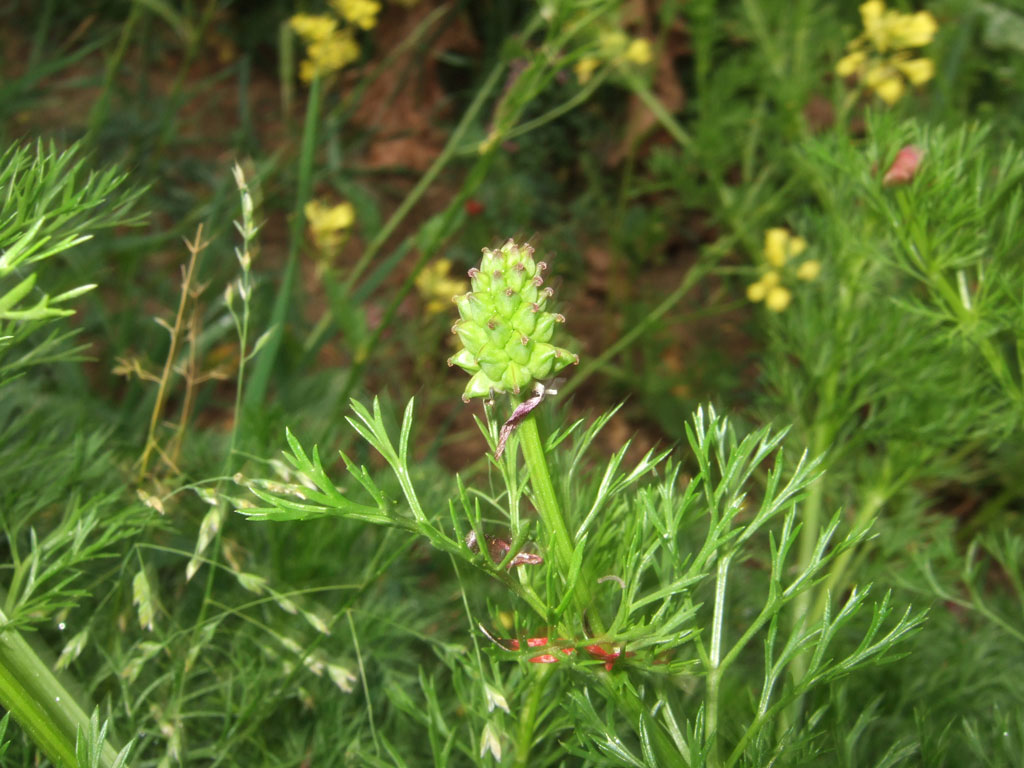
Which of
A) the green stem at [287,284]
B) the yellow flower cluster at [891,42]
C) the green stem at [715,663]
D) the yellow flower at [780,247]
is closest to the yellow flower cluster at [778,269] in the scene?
the yellow flower at [780,247]

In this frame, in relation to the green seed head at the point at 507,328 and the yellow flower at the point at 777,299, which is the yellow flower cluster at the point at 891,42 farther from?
the green seed head at the point at 507,328

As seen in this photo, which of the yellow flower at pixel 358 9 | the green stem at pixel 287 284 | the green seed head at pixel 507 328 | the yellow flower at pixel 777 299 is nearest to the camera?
the green seed head at pixel 507 328

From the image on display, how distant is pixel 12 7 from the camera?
2.01 metres

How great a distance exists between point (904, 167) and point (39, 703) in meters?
0.71

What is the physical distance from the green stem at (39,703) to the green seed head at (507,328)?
269 millimetres

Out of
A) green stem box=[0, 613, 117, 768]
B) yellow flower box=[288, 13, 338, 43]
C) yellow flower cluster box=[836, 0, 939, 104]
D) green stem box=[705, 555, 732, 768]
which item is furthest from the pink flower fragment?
yellow flower box=[288, 13, 338, 43]

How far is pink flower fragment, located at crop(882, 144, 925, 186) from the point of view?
0.79 meters

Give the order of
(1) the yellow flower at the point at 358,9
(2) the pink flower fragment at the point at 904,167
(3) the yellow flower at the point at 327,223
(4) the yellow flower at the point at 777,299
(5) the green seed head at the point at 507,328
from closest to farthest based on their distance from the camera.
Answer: (5) the green seed head at the point at 507,328, (2) the pink flower fragment at the point at 904,167, (4) the yellow flower at the point at 777,299, (3) the yellow flower at the point at 327,223, (1) the yellow flower at the point at 358,9

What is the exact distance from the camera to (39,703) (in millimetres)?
506

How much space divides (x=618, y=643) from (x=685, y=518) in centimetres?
14

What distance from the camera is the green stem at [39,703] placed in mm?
477

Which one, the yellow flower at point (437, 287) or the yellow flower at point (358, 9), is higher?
the yellow flower at point (358, 9)

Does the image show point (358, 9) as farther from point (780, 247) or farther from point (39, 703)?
point (39, 703)

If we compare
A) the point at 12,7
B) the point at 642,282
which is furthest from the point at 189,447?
the point at 12,7
